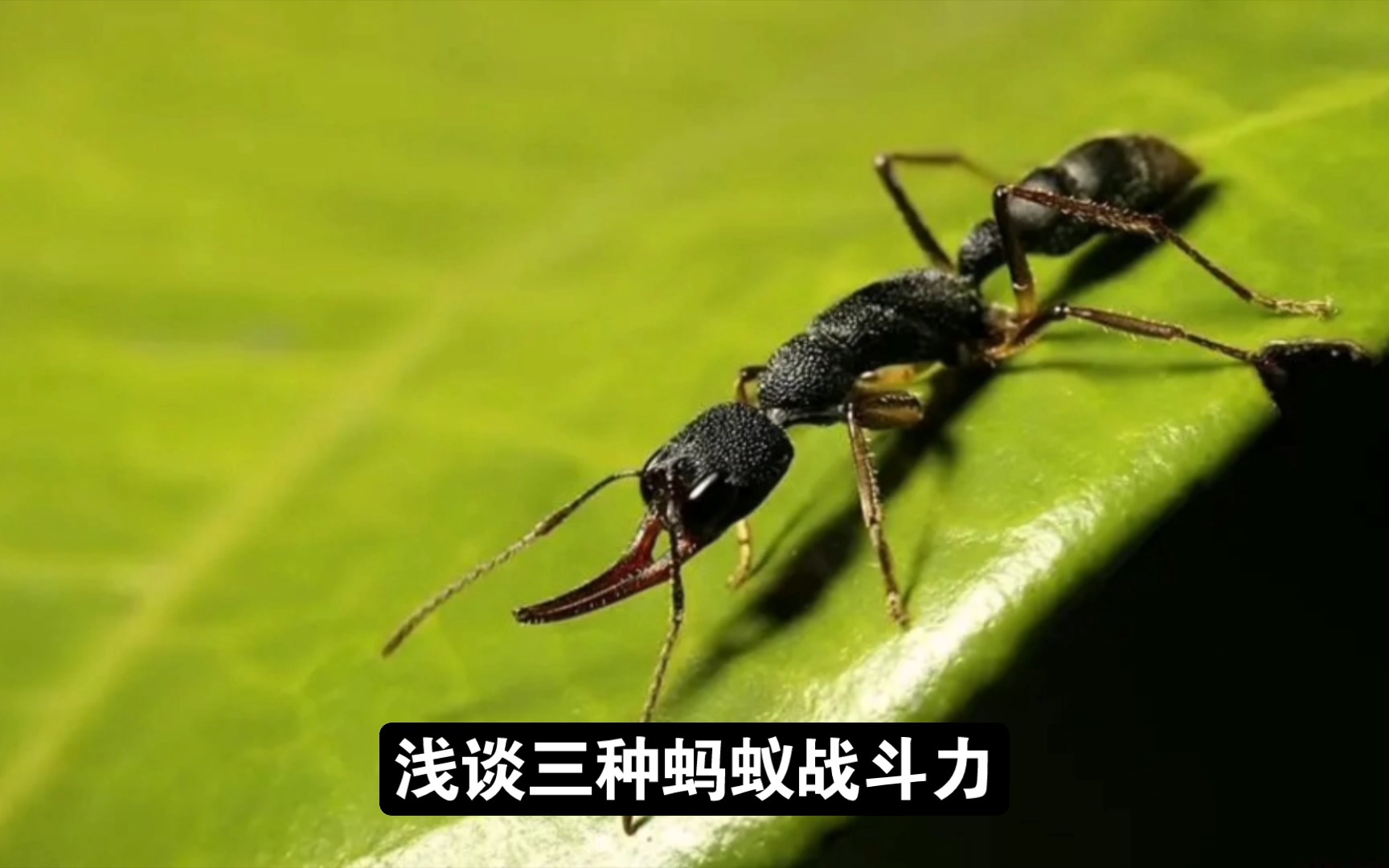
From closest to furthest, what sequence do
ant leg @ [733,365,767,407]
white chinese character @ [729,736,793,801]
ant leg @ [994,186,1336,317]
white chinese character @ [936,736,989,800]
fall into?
white chinese character @ [729,736,793,801] < white chinese character @ [936,736,989,800] < ant leg @ [994,186,1336,317] < ant leg @ [733,365,767,407]

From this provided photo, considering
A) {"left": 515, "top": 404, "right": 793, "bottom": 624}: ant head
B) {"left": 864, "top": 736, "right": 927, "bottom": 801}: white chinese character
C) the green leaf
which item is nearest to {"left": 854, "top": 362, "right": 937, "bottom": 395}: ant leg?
the green leaf

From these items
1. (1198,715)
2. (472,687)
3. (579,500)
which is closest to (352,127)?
(579,500)

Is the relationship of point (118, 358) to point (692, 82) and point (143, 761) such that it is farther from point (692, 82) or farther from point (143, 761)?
point (692, 82)

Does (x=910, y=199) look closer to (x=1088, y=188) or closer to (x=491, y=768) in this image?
(x=1088, y=188)

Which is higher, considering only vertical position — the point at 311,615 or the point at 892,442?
the point at 892,442

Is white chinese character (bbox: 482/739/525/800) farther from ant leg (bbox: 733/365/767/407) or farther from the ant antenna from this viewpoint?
ant leg (bbox: 733/365/767/407)

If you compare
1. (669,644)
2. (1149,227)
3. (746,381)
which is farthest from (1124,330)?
(669,644)

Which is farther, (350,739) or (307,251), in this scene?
(307,251)
